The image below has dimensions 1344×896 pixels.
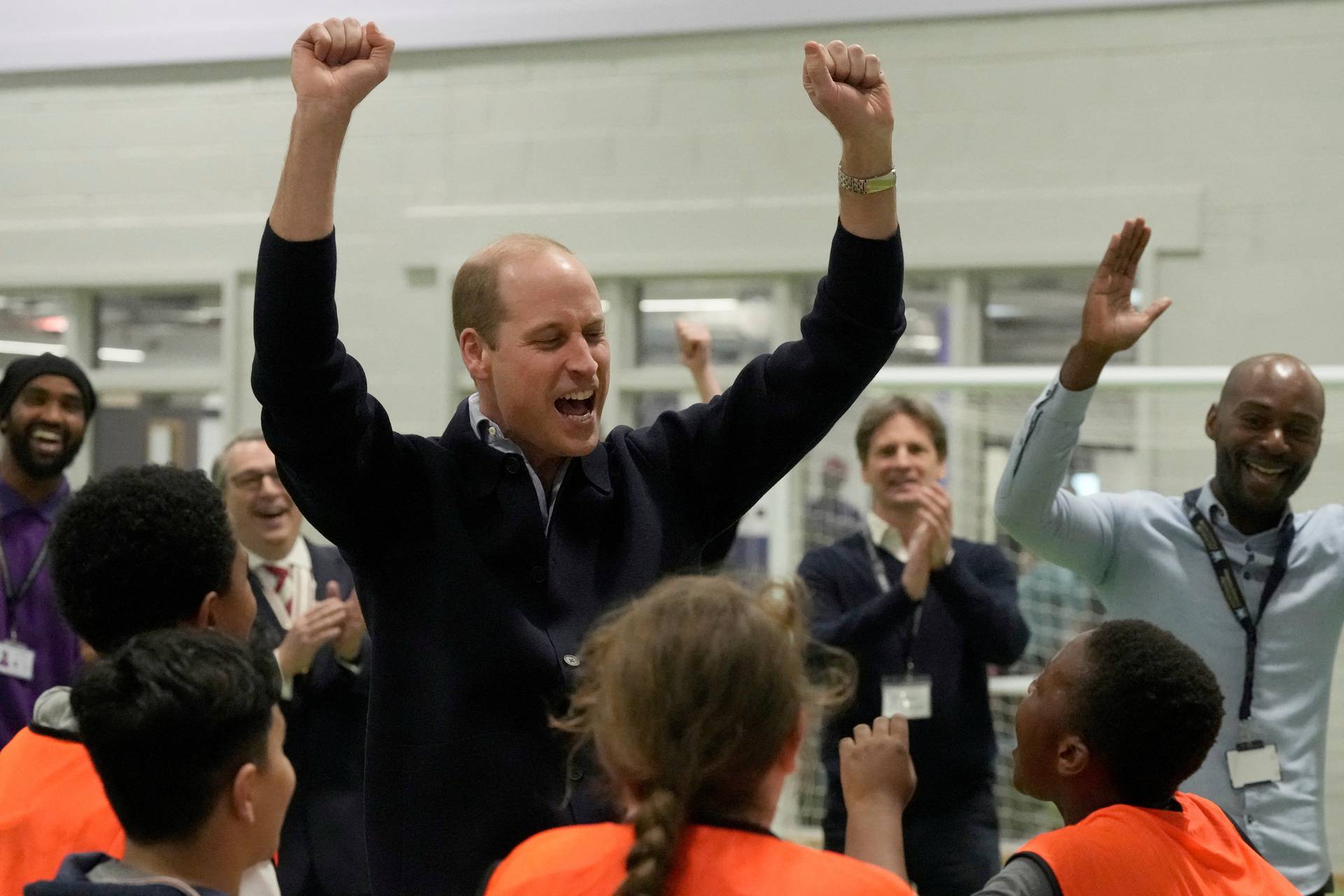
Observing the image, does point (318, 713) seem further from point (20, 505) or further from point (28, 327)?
point (28, 327)

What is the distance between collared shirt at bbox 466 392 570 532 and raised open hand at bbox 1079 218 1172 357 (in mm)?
1159

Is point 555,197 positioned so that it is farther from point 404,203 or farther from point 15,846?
point 15,846

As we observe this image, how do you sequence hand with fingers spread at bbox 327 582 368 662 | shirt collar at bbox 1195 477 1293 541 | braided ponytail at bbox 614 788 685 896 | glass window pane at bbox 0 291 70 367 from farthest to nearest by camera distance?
glass window pane at bbox 0 291 70 367 → hand with fingers spread at bbox 327 582 368 662 → shirt collar at bbox 1195 477 1293 541 → braided ponytail at bbox 614 788 685 896

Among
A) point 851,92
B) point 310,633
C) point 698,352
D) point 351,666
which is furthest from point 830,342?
point 351,666

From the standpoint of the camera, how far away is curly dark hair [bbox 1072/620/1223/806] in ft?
6.09

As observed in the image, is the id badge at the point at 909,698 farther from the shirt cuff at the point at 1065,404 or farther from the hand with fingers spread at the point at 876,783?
the hand with fingers spread at the point at 876,783

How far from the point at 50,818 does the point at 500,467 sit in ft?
2.15

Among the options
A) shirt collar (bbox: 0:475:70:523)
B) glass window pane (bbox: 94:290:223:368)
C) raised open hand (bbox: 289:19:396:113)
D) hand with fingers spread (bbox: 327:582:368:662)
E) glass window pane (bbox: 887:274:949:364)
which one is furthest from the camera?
glass window pane (bbox: 94:290:223:368)

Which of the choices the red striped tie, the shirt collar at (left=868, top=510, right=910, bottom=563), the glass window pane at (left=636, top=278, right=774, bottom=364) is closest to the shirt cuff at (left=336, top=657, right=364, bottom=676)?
the red striped tie

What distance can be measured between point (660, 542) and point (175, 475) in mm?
665

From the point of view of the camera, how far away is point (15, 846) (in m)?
1.65

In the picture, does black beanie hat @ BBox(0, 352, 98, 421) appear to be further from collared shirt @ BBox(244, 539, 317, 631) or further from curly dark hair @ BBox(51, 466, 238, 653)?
curly dark hair @ BBox(51, 466, 238, 653)

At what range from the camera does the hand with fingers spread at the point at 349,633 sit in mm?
3115

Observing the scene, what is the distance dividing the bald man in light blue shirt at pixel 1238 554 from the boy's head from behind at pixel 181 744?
1626 mm
